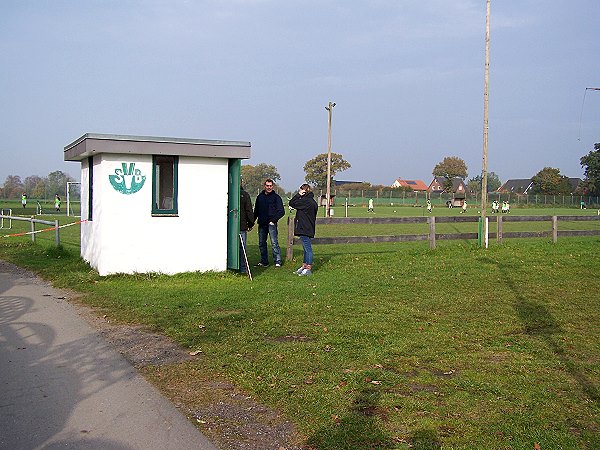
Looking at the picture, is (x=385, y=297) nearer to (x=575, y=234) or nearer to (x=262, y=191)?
(x=262, y=191)

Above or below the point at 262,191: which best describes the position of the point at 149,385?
below

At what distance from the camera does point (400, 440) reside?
4812 millimetres

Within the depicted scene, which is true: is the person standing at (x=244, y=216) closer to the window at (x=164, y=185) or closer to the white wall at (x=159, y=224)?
the white wall at (x=159, y=224)

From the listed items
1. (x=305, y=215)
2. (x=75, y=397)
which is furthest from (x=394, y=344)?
(x=305, y=215)

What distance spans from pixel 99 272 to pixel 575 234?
51.9 feet

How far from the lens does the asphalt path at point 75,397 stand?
15.7 feet

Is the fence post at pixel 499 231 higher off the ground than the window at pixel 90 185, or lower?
lower

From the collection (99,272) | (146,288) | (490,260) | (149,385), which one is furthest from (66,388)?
(490,260)

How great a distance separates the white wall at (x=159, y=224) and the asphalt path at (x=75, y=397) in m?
3.62

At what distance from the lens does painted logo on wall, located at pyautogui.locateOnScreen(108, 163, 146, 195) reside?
1232cm

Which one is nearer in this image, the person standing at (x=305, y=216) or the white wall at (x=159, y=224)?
the white wall at (x=159, y=224)

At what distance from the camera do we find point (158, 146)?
12.4 metres

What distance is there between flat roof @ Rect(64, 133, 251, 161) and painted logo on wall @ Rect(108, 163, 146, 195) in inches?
12.7

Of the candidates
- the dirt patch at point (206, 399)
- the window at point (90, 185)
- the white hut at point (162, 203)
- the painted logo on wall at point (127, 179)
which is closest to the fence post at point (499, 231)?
the white hut at point (162, 203)
